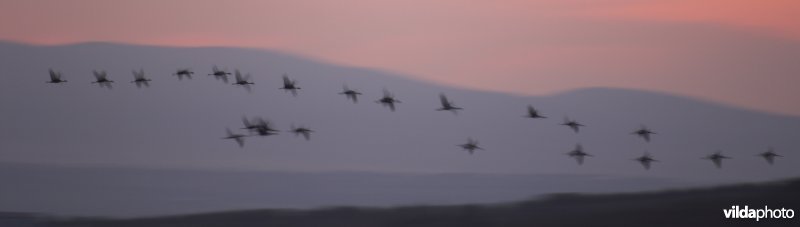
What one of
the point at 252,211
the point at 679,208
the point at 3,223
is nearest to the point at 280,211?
the point at 252,211

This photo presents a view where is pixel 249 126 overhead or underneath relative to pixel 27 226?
overhead

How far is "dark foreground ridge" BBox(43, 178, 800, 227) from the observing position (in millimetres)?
56781

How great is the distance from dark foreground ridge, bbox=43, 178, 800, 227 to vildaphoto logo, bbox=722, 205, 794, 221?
37cm

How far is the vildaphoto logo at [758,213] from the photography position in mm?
55719

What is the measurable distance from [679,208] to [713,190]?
7205 mm

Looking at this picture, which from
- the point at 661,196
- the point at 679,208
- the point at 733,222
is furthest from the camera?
the point at 661,196

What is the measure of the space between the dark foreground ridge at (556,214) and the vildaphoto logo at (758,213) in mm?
366

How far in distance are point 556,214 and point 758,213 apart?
24.5 ft

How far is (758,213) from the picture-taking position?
56.4 metres

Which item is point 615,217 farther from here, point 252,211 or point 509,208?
point 252,211

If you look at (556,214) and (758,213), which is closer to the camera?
(758,213)

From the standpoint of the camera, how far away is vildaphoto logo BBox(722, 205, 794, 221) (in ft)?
183

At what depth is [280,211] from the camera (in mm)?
61781

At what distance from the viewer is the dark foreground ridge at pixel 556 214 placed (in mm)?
56781
